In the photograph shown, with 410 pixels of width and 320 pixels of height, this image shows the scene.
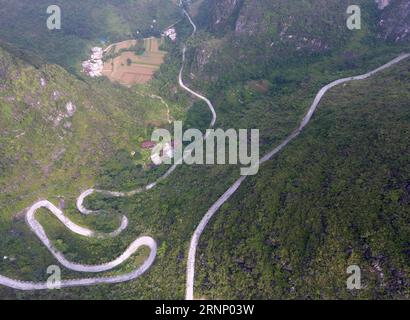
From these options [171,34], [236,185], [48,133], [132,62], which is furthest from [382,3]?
[48,133]

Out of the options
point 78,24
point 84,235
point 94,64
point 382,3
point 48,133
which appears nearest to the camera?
point 84,235

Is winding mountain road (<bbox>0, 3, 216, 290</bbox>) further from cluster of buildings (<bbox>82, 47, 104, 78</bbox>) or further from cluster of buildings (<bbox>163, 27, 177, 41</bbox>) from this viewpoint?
cluster of buildings (<bbox>163, 27, 177, 41</bbox>)

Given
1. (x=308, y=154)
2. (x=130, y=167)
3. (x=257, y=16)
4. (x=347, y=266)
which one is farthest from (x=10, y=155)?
(x=257, y=16)

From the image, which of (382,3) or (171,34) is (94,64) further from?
(382,3)

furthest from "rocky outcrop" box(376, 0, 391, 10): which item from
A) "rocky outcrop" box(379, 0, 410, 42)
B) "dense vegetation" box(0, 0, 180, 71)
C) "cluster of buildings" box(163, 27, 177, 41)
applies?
"dense vegetation" box(0, 0, 180, 71)

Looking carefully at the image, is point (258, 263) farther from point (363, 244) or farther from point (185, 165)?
point (185, 165)
